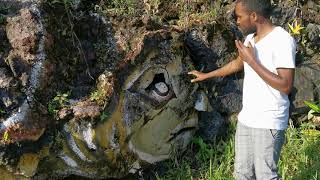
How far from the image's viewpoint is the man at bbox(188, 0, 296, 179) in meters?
2.95

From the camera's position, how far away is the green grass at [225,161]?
420 centimetres

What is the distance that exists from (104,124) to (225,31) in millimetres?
1720

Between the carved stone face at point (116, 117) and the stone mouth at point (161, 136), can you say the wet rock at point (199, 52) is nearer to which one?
the carved stone face at point (116, 117)

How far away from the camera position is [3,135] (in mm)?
3318

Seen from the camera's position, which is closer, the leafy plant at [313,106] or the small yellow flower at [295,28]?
the leafy plant at [313,106]

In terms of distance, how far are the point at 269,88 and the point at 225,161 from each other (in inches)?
55.4

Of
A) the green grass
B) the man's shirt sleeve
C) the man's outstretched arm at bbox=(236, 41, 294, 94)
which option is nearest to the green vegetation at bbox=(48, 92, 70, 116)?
the green grass

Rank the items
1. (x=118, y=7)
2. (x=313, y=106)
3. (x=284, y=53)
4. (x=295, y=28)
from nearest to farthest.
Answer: (x=284, y=53), (x=118, y=7), (x=313, y=106), (x=295, y=28)

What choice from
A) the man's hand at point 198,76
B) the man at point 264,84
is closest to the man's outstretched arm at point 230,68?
the man's hand at point 198,76

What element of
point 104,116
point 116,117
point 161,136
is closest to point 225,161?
point 161,136

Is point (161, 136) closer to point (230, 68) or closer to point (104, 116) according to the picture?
point (104, 116)

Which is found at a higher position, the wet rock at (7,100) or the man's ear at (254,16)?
the man's ear at (254,16)

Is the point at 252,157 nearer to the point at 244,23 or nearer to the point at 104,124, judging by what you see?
the point at 244,23

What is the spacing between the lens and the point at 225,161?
14.3ft
